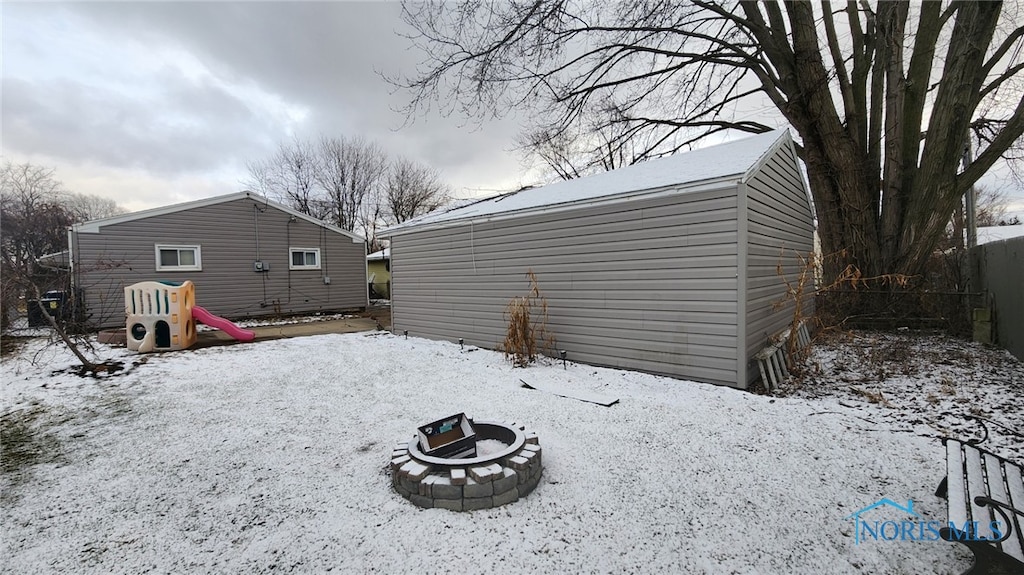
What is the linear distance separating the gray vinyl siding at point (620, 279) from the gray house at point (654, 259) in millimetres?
15

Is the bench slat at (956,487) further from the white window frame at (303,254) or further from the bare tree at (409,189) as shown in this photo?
the bare tree at (409,189)

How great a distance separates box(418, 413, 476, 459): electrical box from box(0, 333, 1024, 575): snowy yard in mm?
370

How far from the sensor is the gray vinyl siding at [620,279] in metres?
4.67

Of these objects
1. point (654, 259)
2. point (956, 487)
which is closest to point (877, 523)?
point (956, 487)

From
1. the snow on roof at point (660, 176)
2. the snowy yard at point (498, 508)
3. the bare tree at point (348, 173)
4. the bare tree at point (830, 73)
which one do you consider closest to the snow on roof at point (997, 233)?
the bare tree at point (830, 73)

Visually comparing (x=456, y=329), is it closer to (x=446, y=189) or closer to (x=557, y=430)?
(x=557, y=430)

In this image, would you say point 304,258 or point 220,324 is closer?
point 220,324

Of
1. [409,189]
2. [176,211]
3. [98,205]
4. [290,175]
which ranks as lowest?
[176,211]

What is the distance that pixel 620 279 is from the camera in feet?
17.9

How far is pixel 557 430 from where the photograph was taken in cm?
350

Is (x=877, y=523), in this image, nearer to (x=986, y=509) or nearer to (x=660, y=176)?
(x=986, y=509)

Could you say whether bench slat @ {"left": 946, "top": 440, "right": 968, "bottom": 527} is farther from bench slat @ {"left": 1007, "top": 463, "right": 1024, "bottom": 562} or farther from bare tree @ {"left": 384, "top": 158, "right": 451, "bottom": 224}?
bare tree @ {"left": 384, "top": 158, "right": 451, "bottom": 224}

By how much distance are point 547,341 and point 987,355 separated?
6344mm

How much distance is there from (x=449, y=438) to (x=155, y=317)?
748 cm
